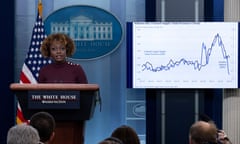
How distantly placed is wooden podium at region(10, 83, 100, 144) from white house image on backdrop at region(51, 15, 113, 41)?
270 centimetres

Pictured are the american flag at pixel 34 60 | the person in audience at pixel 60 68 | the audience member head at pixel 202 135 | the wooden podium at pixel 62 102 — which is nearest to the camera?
the audience member head at pixel 202 135

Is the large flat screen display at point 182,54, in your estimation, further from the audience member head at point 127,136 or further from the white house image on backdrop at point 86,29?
the audience member head at point 127,136

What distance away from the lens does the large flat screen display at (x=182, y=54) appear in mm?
6195

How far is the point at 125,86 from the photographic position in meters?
6.48

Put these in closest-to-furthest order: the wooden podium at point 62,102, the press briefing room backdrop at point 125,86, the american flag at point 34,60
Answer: the wooden podium at point 62,102 < the american flag at point 34,60 < the press briefing room backdrop at point 125,86

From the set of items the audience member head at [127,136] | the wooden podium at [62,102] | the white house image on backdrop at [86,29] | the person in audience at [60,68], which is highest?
the white house image on backdrop at [86,29]

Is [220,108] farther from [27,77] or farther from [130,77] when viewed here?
[27,77]

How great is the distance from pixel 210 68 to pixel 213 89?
270 mm

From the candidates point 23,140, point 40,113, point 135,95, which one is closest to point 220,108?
point 135,95

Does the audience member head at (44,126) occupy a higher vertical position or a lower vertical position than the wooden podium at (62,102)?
lower

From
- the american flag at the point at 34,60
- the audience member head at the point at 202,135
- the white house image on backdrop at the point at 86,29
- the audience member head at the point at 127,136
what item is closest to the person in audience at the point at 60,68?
the audience member head at the point at 127,136

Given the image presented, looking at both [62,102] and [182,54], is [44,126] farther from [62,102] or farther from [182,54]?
[182,54]

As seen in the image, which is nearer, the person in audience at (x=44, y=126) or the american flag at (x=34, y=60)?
the person in audience at (x=44, y=126)

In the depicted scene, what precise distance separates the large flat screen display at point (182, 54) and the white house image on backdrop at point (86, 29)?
394 millimetres
